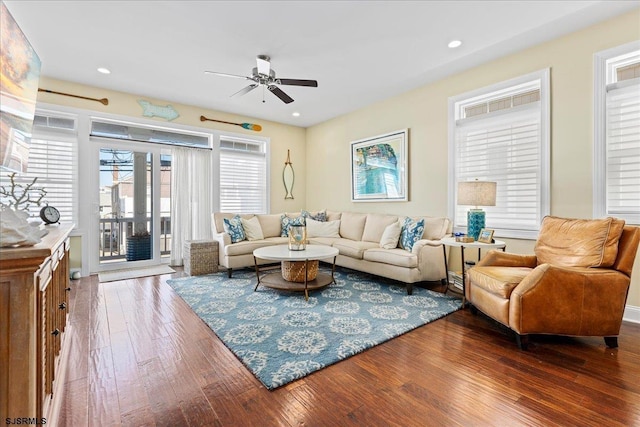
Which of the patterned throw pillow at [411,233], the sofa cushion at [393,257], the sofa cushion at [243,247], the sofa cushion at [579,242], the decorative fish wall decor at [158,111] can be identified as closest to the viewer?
the sofa cushion at [579,242]

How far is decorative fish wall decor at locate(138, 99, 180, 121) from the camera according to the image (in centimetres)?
483

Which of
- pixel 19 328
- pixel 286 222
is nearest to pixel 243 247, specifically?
pixel 286 222

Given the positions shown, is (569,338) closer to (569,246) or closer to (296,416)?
(569,246)

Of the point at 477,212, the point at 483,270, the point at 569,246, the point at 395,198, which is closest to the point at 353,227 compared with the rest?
the point at 395,198

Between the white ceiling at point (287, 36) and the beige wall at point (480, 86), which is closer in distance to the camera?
the white ceiling at point (287, 36)

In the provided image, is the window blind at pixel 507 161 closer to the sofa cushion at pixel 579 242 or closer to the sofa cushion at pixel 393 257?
the sofa cushion at pixel 579 242

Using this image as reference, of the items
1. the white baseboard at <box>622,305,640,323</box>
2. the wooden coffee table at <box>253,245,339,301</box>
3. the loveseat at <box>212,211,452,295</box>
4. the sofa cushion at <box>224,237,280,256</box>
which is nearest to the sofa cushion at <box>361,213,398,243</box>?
the loveseat at <box>212,211,452,295</box>

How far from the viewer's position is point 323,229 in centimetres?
527

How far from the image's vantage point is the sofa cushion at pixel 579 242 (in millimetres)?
2297

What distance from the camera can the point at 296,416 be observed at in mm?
1525

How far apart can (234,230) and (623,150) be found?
4658mm

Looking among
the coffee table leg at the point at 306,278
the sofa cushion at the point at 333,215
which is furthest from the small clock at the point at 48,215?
the sofa cushion at the point at 333,215

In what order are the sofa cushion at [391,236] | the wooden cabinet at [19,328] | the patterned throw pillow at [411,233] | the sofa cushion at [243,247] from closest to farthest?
the wooden cabinet at [19,328]
the patterned throw pillow at [411,233]
the sofa cushion at [391,236]
the sofa cushion at [243,247]

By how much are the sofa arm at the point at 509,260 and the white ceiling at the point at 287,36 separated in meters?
2.22
